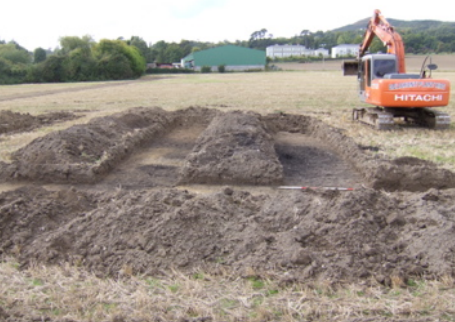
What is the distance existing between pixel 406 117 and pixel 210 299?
10.9 m

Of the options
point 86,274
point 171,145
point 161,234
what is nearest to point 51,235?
point 86,274

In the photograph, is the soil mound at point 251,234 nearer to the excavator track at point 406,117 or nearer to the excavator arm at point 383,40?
the excavator track at point 406,117

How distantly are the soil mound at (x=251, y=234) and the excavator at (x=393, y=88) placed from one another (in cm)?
634

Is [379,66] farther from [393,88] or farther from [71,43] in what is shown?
[71,43]

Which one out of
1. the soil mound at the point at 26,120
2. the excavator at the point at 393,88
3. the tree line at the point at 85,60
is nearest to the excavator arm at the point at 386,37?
the excavator at the point at 393,88

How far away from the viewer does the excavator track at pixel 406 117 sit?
1182cm

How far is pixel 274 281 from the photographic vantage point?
13.2 feet

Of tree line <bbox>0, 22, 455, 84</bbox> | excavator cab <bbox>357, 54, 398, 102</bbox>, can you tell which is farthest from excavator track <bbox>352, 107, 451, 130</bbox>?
tree line <bbox>0, 22, 455, 84</bbox>

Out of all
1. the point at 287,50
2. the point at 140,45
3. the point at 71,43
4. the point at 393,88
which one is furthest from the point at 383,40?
the point at 287,50

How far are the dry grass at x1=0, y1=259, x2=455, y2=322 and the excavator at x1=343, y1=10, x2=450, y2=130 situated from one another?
8317mm

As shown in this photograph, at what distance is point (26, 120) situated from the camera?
15.4 metres

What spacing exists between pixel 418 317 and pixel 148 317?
2.06 meters

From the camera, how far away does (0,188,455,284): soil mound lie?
4256 millimetres

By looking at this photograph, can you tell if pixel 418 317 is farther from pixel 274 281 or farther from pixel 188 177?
pixel 188 177
